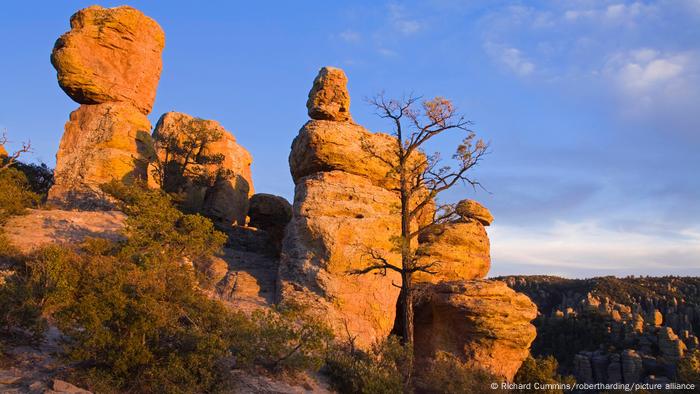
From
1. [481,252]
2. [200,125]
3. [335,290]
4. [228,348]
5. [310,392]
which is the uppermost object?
[200,125]

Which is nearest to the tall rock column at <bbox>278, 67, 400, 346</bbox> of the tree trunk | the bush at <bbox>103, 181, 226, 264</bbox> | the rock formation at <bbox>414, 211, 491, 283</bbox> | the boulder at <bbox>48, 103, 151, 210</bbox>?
the tree trunk

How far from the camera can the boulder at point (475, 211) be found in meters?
26.2

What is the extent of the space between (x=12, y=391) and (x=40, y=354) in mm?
1883

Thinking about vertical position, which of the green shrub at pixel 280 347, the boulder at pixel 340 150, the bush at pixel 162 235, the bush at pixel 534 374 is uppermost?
the boulder at pixel 340 150

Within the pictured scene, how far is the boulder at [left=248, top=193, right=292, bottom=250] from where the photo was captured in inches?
1135

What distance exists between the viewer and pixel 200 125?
105 feet

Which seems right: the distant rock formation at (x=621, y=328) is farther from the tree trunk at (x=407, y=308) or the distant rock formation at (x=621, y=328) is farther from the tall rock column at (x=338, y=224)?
the tall rock column at (x=338, y=224)

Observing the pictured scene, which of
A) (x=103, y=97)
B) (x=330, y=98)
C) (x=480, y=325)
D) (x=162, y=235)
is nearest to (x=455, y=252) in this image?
(x=480, y=325)

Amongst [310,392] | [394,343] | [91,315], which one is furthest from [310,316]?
[91,315]

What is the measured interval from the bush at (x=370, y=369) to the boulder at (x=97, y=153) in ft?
46.3

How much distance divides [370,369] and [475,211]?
14.6 m

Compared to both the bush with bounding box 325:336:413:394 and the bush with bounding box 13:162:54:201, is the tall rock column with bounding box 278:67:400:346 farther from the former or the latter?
the bush with bounding box 13:162:54:201

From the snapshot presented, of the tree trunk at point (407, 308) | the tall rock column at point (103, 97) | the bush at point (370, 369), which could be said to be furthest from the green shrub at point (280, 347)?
the tall rock column at point (103, 97)

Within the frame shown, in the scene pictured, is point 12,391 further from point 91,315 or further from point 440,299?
point 440,299
